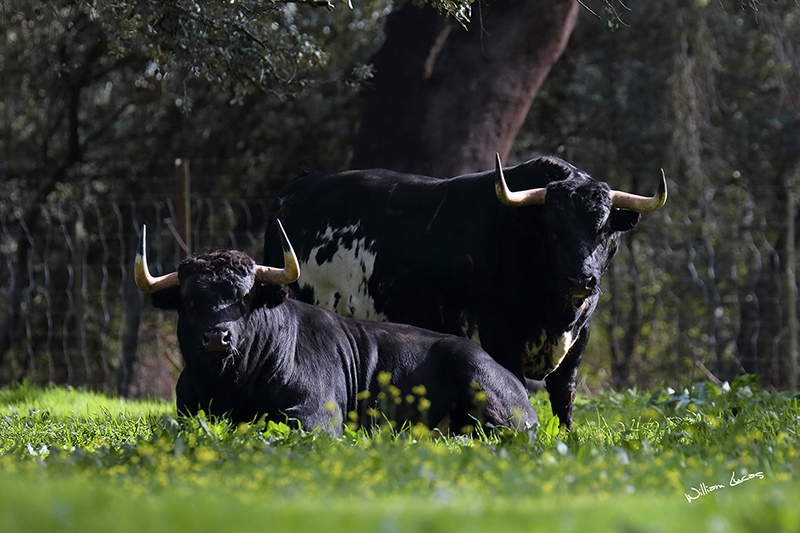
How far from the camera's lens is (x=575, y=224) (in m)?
6.12

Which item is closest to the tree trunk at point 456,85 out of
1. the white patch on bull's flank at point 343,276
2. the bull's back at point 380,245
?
the bull's back at point 380,245

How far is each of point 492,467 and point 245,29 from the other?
4.38m

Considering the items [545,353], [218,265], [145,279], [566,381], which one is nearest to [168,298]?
[145,279]

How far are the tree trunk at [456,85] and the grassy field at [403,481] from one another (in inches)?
174

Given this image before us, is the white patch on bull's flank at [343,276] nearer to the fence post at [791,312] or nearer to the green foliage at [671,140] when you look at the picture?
the fence post at [791,312]

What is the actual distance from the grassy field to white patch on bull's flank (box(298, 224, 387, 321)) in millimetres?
2060

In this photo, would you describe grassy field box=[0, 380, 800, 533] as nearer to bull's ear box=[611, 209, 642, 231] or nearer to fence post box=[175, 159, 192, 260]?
bull's ear box=[611, 209, 642, 231]

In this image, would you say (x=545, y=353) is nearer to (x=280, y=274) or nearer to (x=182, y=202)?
(x=280, y=274)

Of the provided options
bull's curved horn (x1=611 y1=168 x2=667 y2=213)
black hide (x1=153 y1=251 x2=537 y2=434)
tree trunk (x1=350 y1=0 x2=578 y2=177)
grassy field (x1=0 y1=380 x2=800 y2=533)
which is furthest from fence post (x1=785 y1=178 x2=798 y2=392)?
black hide (x1=153 y1=251 x2=537 y2=434)

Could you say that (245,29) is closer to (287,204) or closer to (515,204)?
(287,204)

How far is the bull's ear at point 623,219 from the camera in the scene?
260 inches

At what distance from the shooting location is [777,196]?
14.2 m

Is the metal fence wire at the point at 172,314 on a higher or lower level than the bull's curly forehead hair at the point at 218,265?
lower

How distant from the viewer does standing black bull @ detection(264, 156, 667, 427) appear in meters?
6.23
